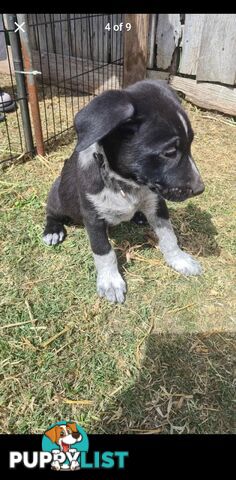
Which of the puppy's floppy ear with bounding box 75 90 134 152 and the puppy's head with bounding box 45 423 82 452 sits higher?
the puppy's floppy ear with bounding box 75 90 134 152

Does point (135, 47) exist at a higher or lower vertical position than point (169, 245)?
higher

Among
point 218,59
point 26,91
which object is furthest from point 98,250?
point 218,59

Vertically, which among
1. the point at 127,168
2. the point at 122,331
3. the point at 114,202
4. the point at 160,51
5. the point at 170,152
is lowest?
the point at 122,331

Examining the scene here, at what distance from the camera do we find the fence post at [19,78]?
3707 millimetres

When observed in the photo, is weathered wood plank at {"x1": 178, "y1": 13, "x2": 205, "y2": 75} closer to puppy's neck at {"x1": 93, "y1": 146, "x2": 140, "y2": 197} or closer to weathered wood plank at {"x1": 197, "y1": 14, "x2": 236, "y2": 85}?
weathered wood plank at {"x1": 197, "y1": 14, "x2": 236, "y2": 85}

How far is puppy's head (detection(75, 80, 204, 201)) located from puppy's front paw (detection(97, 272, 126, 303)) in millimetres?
845

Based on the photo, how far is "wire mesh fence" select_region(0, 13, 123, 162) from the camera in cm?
554

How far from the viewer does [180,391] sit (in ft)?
7.44

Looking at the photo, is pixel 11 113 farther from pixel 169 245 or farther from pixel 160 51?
pixel 169 245

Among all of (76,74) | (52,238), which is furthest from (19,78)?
(76,74)

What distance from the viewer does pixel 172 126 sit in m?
2.06

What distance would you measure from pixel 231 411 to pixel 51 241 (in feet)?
6.33

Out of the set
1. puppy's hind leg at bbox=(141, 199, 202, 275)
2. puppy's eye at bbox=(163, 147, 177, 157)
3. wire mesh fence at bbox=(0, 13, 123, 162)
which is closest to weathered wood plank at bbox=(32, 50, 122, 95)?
wire mesh fence at bbox=(0, 13, 123, 162)

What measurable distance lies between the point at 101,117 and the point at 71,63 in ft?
15.9
